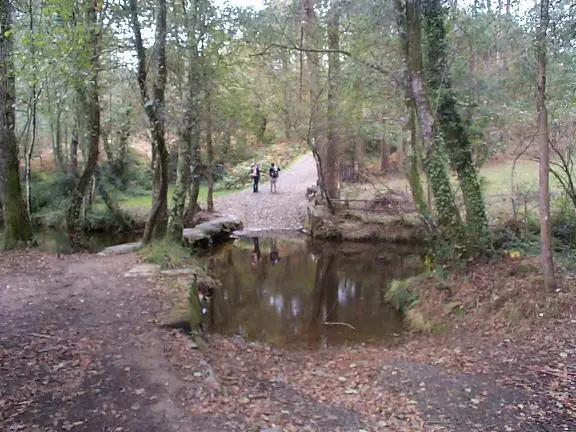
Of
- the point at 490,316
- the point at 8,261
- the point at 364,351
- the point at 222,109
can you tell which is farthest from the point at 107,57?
the point at 490,316

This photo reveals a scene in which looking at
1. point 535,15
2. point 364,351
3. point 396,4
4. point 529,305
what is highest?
point 396,4

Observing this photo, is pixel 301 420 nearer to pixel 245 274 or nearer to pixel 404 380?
pixel 404 380

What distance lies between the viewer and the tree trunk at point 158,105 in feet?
34.3

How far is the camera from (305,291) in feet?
42.3

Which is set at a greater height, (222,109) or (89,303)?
(222,109)

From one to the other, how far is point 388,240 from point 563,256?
8.85 metres

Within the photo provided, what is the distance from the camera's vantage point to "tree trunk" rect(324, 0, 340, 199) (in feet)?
46.2

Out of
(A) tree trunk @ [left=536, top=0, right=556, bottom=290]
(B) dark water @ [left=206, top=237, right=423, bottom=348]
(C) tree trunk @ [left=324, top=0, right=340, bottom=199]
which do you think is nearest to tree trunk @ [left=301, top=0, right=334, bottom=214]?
A: (C) tree trunk @ [left=324, top=0, right=340, bottom=199]

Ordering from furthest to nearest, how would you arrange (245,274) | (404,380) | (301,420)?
(245,274)
(404,380)
(301,420)

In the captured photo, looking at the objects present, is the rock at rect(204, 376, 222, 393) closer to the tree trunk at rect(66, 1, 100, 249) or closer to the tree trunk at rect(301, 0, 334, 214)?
the tree trunk at rect(66, 1, 100, 249)

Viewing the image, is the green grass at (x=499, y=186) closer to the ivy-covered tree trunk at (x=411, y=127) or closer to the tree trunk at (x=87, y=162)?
the ivy-covered tree trunk at (x=411, y=127)

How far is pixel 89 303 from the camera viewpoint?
26.7 feet

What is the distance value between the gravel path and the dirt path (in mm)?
14235

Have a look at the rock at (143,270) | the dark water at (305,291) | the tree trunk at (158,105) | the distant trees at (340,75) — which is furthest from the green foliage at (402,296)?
the tree trunk at (158,105)
